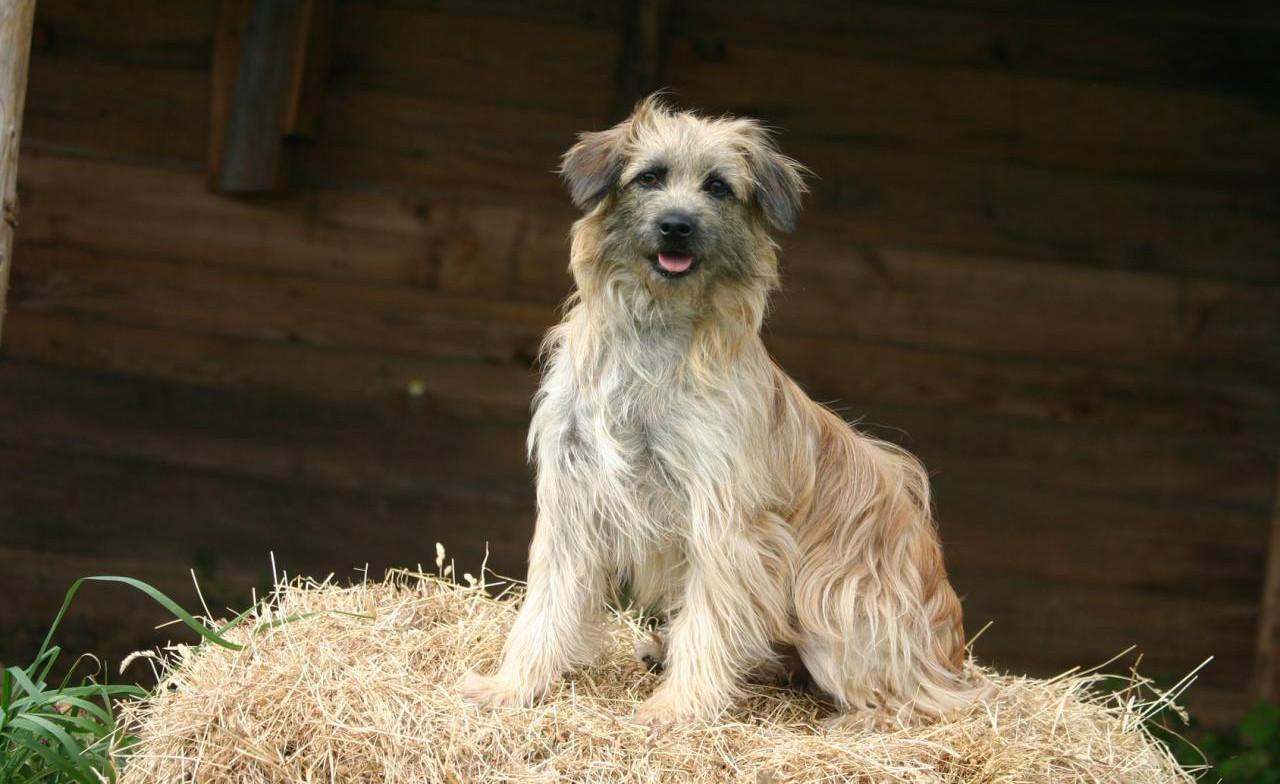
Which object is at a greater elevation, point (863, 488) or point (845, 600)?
point (863, 488)

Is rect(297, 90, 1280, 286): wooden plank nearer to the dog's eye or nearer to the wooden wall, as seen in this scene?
the wooden wall

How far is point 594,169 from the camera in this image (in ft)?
11.8

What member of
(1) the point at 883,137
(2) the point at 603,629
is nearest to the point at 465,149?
(1) the point at 883,137

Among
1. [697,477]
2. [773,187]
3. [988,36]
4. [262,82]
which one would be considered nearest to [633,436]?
[697,477]

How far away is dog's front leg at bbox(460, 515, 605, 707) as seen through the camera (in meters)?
3.74

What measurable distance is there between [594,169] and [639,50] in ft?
9.33

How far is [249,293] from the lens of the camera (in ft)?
22.5

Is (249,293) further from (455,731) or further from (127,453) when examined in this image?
(455,731)

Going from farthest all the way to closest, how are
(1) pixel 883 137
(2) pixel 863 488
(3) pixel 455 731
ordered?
(1) pixel 883 137 → (2) pixel 863 488 → (3) pixel 455 731

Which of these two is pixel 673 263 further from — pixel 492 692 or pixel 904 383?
pixel 904 383

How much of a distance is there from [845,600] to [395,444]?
364 cm

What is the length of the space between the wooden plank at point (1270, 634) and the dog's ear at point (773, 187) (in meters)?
4.08

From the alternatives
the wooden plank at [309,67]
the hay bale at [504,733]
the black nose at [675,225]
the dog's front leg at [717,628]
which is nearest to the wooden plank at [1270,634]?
the hay bale at [504,733]

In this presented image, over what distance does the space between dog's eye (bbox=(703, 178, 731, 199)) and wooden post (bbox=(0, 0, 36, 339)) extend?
5.84ft
